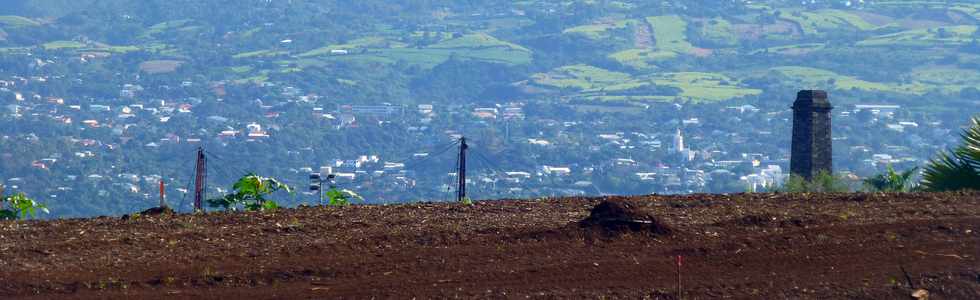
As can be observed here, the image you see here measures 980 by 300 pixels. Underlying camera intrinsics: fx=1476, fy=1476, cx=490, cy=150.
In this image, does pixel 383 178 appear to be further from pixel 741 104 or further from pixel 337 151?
A: pixel 741 104

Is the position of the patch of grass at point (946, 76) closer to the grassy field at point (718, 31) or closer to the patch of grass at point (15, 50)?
the grassy field at point (718, 31)

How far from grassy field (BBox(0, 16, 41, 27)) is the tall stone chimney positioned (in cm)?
11103

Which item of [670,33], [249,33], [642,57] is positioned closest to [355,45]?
[249,33]

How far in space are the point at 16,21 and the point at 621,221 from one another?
418 feet

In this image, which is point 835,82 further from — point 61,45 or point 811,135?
point 811,135

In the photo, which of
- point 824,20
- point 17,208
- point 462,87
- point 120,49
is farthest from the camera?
point 824,20

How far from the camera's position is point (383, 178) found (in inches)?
2162

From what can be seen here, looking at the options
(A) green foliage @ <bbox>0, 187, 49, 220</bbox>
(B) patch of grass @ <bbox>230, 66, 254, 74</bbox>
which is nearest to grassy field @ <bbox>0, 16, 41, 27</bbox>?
(B) patch of grass @ <bbox>230, 66, 254, 74</bbox>

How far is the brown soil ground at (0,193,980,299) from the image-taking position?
26.4 feet

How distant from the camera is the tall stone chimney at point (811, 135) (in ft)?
80.0

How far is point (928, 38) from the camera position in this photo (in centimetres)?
11012

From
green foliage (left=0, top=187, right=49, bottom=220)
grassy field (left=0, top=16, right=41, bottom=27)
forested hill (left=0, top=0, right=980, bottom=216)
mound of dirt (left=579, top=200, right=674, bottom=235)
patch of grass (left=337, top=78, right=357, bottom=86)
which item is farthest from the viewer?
grassy field (left=0, top=16, right=41, bottom=27)

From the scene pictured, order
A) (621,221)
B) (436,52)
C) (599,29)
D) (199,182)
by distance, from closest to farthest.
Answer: (621,221)
(199,182)
(436,52)
(599,29)

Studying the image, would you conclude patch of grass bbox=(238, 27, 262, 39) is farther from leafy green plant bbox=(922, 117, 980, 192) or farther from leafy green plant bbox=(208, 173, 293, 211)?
leafy green plant bbox=(922, 117, 980, 192)
